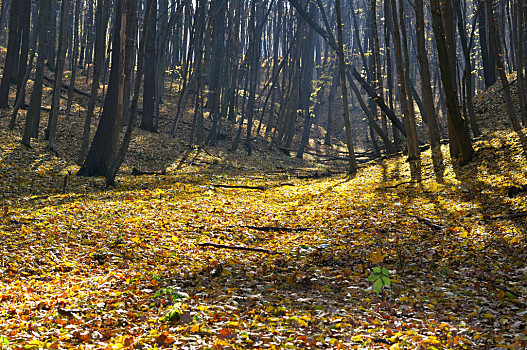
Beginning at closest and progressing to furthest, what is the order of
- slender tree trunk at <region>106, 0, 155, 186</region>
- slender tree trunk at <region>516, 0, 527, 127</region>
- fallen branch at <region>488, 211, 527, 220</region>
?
fallen branch at <region>488, 211, 527, 220</region> < slender tree trunk at <region>516, 0, 527, 127</region> < slender tree trunk at <region>106, 0, 155, 186</region>

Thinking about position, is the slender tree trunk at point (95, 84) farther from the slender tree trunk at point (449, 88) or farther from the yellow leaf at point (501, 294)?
the yellow leaf at point (501, 294)

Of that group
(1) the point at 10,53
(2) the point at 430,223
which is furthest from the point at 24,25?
(2) the point at 430,223

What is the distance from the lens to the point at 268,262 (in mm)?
6152

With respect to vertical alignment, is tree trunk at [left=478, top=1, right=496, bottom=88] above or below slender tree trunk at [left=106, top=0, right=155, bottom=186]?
above

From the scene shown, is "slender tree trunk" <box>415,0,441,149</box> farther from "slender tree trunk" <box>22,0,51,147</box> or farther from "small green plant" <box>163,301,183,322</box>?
"slender tree trunk" <box>22,0,51,147</box>

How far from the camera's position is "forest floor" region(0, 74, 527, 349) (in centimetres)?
378

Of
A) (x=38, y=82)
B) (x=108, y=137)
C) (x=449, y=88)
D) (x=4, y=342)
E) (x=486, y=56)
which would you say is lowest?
(x=4, y=342)

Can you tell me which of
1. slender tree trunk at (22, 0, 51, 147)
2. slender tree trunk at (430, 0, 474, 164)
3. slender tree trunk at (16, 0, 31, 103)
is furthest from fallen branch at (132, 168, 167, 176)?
slender tree trunk at (430, 0, 474, 164)

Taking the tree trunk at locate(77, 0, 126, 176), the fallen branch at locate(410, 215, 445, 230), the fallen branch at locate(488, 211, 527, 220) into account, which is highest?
the tree trunk at locate(77, 0, 126, 176)

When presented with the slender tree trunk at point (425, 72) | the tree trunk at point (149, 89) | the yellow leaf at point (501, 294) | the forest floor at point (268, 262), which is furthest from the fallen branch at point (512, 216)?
the tree trunk at point (149, 89)

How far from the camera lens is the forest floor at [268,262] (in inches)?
149

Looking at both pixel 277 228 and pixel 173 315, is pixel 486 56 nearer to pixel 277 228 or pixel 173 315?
pixel 277 228

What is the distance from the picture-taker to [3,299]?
163 inches

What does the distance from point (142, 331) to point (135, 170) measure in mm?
10457
